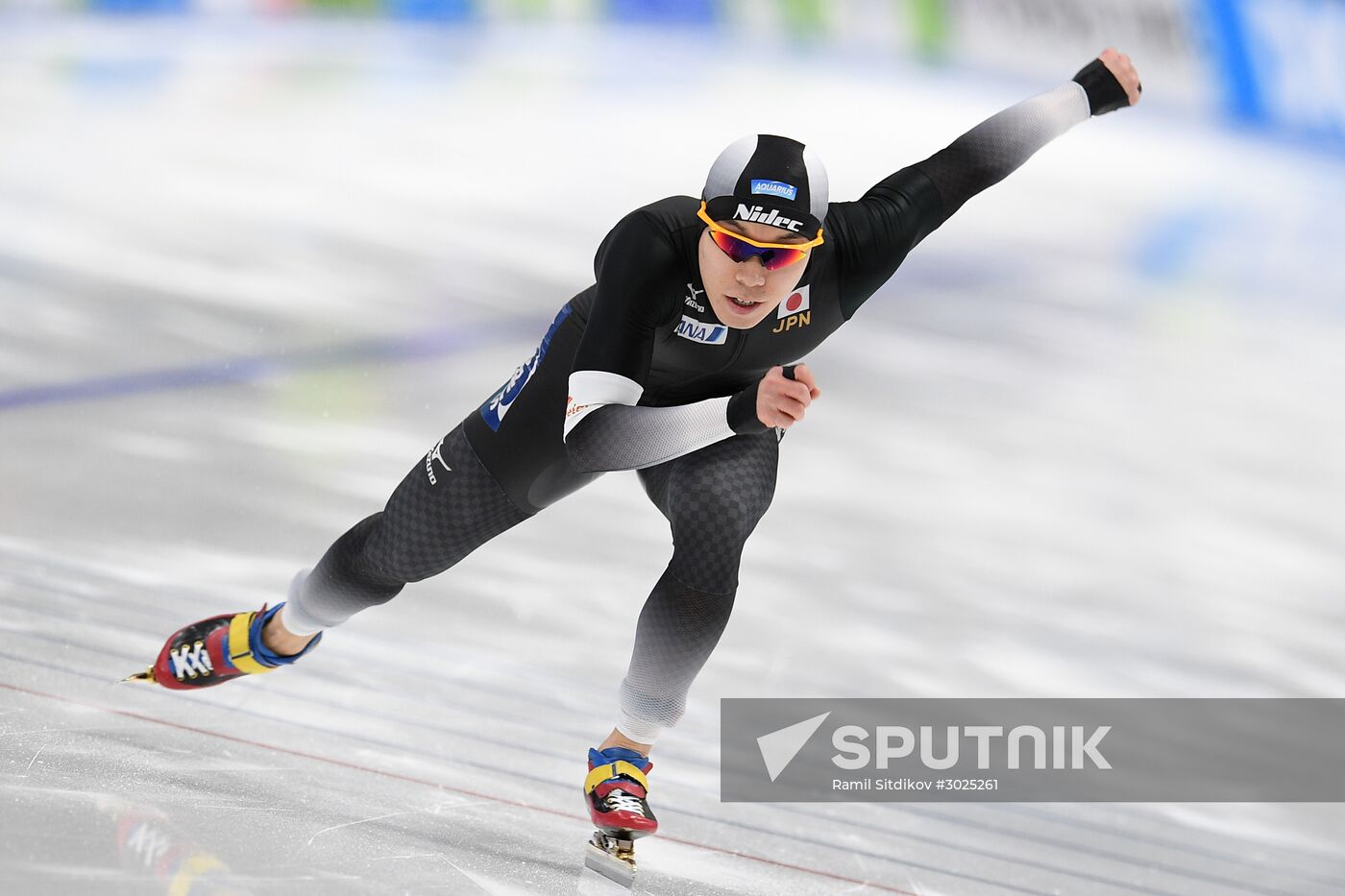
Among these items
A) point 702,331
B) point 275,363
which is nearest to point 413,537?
point 702,331

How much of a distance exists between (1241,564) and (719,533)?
246cm

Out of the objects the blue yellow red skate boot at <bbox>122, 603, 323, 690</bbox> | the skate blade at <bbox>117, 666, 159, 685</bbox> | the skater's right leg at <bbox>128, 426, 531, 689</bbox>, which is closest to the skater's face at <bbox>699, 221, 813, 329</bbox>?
the skater's right leg at <bbox>128, 426, 531, 689</bbox>

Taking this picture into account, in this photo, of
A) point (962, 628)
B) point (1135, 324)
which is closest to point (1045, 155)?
point (1135, 324)

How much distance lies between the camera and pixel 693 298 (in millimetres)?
2895

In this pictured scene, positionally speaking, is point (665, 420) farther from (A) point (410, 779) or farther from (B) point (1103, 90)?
(B) point (1103, 90)

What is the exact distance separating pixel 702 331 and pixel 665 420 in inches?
8.1

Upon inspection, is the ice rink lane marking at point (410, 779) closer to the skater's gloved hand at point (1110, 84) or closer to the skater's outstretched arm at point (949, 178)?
the skater's outstretched arm at point (949, 178)

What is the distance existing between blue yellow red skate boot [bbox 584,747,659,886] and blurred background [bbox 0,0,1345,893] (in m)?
0.07

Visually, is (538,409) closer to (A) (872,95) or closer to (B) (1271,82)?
(A) (872,95)

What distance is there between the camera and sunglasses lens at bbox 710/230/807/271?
276cm

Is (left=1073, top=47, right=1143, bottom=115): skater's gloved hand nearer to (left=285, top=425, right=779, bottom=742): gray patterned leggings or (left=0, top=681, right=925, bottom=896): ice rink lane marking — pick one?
(left=285, top=425, right=779, bottom=742): gray patterned leggings

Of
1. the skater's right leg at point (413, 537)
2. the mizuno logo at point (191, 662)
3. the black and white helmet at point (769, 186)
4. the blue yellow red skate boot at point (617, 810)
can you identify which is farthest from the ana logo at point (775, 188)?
the mizuno logo at point (191, 662)

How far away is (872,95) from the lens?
36.0ft

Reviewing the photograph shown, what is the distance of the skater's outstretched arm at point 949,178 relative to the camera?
10.1ft
